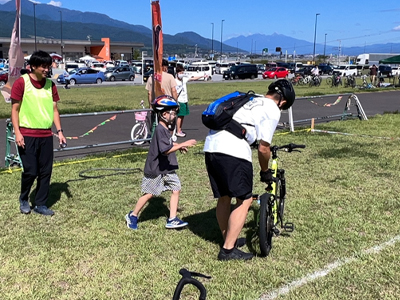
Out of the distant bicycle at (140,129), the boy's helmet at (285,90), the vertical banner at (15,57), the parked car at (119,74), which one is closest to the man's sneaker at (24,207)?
the vertical banner at (15,57)

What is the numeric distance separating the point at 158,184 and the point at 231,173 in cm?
124

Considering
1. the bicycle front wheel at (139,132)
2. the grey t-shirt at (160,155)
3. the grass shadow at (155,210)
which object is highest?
the grey t-shirt at (160,155)

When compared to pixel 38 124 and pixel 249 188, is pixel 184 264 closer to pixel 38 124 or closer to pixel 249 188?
pixel 249 188

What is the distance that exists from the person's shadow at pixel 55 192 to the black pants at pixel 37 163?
1.53 ft

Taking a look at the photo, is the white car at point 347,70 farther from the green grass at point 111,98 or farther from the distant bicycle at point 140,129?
the distant bicycle at point 140,129

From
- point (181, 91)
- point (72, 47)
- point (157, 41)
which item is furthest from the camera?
point (72, 47)

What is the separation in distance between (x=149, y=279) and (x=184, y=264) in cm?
43

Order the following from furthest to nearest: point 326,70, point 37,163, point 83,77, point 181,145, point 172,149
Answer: point 326,70 → point 83,77 → point 37,163 → point 172,149 → point 181,145

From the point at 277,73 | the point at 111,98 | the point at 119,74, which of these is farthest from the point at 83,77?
the point at 277,73

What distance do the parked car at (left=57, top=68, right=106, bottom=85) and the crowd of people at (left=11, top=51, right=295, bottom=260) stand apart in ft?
113

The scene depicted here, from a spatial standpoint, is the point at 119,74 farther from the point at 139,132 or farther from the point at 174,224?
the point at 174,224

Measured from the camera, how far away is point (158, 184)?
15.8ft

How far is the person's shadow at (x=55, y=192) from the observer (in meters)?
5.97

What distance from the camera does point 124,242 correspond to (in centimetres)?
460
